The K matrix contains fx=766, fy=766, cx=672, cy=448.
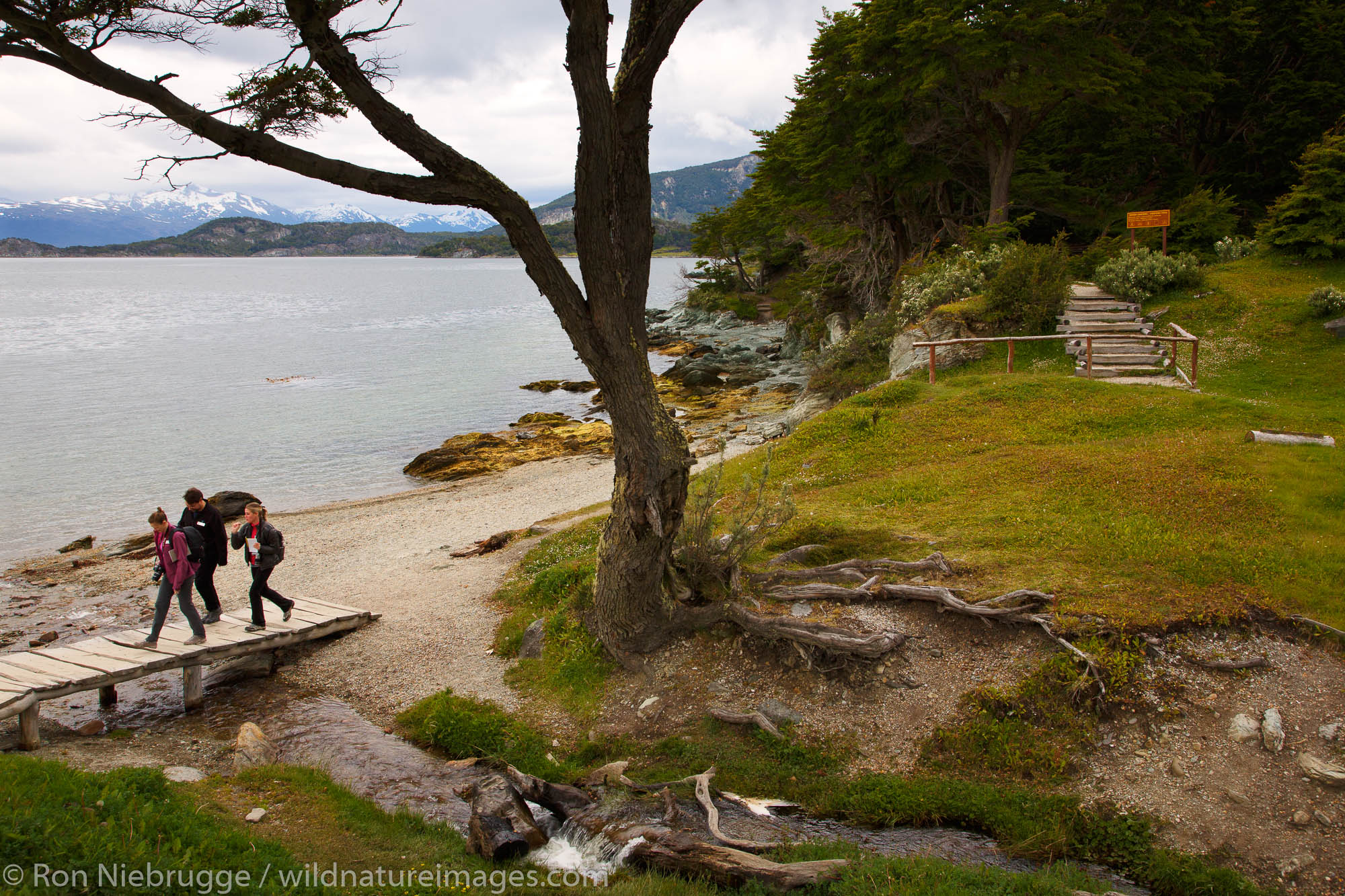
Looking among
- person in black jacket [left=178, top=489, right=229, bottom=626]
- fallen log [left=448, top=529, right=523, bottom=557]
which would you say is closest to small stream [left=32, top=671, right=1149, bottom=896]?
person in black jacket [left=178, top=489, right=229, bottom=626]

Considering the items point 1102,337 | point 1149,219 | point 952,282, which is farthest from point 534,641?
point 1149,219

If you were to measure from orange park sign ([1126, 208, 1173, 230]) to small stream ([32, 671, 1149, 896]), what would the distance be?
21.9m

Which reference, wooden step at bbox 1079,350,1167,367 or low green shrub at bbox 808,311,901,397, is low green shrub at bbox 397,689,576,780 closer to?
wooden step at bbox 1079,350,1167,367

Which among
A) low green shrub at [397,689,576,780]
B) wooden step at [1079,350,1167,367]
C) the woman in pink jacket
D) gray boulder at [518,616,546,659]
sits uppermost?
wooden step at [1079,350,1167,367]

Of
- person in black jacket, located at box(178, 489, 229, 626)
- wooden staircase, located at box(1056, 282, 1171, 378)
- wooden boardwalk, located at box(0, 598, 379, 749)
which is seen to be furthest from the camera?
wooden staircase, located at box(1056, 282, 1171, 378)

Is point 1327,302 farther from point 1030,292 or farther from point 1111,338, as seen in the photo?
point 1030,292

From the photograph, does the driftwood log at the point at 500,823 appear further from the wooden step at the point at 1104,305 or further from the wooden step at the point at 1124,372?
the wooden step at the point at 1104,305

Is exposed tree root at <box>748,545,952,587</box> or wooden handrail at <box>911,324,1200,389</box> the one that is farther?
wooden handrail at <box>911,324,1200,389</box>

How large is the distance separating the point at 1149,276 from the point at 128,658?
24.9 metres

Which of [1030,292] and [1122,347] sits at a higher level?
[1030,292]

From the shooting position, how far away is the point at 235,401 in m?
41.7

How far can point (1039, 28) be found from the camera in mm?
24781

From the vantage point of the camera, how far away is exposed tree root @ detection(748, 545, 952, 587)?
9758 millimetres

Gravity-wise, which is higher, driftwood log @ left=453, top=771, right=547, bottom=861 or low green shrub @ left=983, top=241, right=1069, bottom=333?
low green shrub @ left=983, top=241, right=1069, bottom=333
